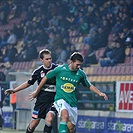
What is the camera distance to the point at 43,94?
36.6 ft

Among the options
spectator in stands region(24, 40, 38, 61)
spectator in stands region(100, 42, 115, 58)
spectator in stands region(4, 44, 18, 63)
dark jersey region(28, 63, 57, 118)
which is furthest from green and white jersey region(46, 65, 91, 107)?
spectator in stands region(4, 44, 18, 63)

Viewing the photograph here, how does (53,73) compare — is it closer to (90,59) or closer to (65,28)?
(90,59)

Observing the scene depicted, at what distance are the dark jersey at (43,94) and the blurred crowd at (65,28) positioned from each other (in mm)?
7938

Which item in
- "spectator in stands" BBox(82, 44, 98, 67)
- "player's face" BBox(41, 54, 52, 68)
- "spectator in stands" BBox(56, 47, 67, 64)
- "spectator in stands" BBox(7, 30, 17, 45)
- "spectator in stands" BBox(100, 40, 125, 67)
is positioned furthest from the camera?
"spectator in stands" BBox(7, 30, 17, 45)

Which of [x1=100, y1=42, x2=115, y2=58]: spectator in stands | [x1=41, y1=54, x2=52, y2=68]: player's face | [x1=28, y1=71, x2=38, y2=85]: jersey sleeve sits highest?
[x1=100, y1=42, x2=115, y2=58]: spectator in stands

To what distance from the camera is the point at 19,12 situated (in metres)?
27.4

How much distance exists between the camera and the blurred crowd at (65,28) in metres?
20.1

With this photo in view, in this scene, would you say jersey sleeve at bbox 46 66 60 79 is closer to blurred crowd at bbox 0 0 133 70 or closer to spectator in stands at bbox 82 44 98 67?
blurred crowd at bbox 0 0 133 70

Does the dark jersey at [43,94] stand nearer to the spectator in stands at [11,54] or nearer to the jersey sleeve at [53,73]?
the jersey sleeve at [53,73]

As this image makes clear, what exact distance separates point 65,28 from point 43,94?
40.5 feet

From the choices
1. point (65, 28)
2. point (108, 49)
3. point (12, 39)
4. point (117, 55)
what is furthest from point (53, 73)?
point (12, 39)

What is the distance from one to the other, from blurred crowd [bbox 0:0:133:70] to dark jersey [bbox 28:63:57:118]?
7.94 meters

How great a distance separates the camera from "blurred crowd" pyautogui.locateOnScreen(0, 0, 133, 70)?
2014 centimetres

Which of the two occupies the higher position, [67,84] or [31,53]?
[31,53]
